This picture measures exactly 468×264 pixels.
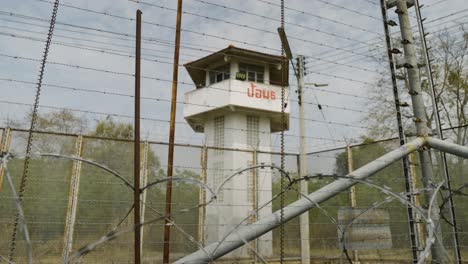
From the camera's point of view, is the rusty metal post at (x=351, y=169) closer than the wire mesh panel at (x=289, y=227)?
Yes

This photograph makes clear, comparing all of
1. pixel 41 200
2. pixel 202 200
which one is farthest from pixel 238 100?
pixel 41 200

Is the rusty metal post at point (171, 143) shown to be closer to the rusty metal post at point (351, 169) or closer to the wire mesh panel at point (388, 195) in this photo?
the wire mesh panel at point (388, 195)

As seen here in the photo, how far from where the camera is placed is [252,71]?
15586 mm

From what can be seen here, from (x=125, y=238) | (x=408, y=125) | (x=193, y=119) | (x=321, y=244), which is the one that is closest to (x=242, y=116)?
(x=193, y=119)

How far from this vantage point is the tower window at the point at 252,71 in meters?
15.4

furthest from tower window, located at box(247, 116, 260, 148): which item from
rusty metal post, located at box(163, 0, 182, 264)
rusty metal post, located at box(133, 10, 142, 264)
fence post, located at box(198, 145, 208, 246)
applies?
rusty metal post, located at box(133, 10, 142, 264)

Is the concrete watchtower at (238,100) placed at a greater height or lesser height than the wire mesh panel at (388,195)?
greater

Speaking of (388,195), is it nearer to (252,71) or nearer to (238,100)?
(238,100)

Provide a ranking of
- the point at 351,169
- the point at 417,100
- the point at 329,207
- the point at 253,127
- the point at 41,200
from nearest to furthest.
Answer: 1. the point at 417,100
2. the point at 41,200
3. the point at 329,207
4. the point at 351,169
5. the point at 253,127

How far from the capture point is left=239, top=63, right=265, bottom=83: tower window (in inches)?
607

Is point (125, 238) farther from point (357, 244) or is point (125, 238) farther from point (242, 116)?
point (242, 116)

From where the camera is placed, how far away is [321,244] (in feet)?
23.1

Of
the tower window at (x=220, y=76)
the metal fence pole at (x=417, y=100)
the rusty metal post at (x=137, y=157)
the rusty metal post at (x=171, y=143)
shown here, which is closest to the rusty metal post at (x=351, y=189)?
the metal fence pole at (x=417, y=100)

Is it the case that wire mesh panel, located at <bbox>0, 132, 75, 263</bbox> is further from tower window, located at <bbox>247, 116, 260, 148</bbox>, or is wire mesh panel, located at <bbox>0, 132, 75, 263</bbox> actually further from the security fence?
tower window, located at <bbox>247, 116, 260, 148</bbox>
